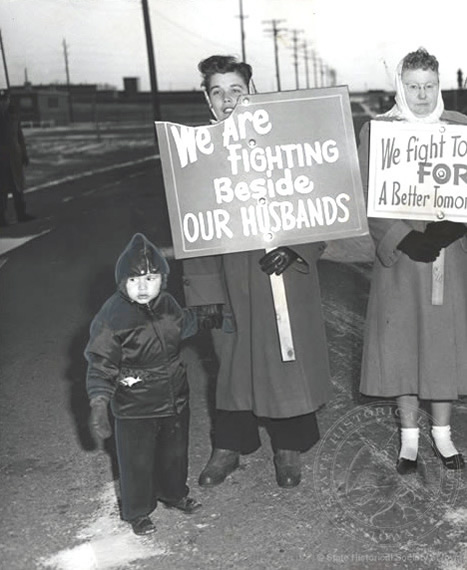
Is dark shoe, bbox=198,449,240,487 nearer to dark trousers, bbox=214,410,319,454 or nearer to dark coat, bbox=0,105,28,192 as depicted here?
dark trousers, bbox=214,410,319,454

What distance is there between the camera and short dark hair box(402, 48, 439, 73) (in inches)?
153

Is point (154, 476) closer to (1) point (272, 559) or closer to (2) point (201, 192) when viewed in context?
(1) point (272, 559)

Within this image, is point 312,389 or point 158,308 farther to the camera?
point 312,389

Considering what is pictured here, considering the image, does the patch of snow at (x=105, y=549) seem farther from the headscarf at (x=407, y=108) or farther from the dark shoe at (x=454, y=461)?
the headscarf at (x=407, y=108)

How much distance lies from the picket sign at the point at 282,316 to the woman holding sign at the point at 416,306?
1.42 ft

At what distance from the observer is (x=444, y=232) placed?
155 inches

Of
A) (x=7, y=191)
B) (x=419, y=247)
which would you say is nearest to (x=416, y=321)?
(x=419, y=247)

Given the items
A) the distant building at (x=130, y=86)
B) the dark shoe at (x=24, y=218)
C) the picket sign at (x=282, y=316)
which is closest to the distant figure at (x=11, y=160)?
the dark shoe at (x=24, y=218)

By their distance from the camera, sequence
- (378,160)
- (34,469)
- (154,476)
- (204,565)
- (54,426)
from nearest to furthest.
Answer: (204,565)
(154,476)
(378,160)
(34,469)
(54,426)

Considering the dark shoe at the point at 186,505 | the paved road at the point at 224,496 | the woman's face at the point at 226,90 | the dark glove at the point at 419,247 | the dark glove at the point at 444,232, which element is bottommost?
the paved road at the point at 224,496

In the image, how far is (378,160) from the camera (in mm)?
4043

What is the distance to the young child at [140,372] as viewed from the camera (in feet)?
11.8

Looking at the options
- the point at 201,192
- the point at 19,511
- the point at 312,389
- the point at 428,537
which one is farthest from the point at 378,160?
the point at 19,511

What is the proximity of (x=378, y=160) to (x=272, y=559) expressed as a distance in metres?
1.72
